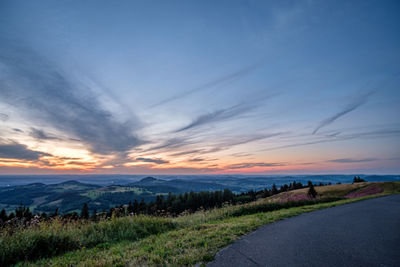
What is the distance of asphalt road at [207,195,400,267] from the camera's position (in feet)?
14.3

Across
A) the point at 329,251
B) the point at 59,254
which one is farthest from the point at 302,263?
the point at 59,254

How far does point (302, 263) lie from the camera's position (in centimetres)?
427

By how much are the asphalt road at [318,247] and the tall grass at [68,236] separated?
4513 mm

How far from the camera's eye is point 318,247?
520cm

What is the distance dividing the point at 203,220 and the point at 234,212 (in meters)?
2.77

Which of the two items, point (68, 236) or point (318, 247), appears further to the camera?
point (68, 236)

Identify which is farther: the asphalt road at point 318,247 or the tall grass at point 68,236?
the tall grass at point 68,236

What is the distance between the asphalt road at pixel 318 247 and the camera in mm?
4359

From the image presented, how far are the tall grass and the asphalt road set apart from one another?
14.8 feet

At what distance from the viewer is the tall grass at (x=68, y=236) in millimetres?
5621

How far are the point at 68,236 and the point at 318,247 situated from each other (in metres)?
8.61

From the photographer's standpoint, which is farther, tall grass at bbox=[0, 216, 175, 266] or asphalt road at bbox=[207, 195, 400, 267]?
tall grass at bbox=[0, 216, 175, 266]

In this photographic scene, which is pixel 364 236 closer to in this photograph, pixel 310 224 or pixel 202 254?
pixel 310 224

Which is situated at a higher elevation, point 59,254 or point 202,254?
point 202,254
